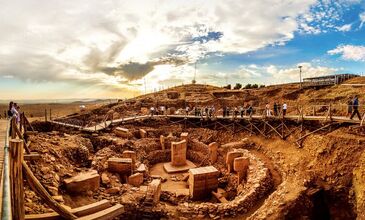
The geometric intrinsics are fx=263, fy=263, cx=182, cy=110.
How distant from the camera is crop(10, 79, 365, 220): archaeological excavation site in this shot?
9.50 meters

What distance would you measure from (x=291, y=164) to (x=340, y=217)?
10.5 feet

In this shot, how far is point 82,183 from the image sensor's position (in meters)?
9.78

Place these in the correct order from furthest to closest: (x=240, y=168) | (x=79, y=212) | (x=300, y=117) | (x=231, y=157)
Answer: (x=300, y=117) < (x=231, y=157) < (x=240, y=168) < (x=79, y=212)

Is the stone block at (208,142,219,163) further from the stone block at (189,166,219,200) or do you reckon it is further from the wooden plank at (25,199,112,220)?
the wooden plank at (25,199,112,220)

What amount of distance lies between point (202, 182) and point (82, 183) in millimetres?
6048

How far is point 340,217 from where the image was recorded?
1098cm

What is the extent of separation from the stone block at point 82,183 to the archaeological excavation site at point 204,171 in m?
0.04

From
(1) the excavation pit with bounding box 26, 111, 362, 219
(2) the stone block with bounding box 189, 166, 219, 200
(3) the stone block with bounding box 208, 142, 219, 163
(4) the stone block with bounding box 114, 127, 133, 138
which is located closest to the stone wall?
(1) the excavation pit with bounding box 26, 111, 362, 219

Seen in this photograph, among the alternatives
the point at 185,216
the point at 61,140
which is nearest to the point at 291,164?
the point at 185,216

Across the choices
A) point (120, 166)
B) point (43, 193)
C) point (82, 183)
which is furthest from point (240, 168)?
point (43, 193)

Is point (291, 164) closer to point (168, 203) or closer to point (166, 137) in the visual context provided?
point (168, 203)

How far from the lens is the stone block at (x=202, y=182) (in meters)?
13.3

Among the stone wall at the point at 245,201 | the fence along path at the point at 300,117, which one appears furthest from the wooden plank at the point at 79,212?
the fence along path at the point at 300,117

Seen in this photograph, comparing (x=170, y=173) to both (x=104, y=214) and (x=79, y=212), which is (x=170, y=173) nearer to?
(x=104, y=214)
